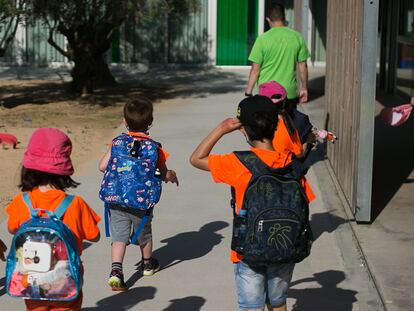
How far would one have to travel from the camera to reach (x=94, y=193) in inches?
363

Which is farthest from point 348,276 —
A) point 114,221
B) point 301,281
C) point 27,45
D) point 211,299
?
point 27,45

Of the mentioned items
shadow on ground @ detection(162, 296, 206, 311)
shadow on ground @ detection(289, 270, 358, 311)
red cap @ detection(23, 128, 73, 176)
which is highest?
red cap @ detection(23, 128, 73, 176)

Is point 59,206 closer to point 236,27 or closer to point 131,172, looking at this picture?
point 131,172

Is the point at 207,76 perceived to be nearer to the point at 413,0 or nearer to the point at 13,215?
the point at 413,0

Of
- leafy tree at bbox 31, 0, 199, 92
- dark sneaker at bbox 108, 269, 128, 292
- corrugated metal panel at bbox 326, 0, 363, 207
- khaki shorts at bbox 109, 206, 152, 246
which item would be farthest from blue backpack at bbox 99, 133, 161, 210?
leafy tree at bbox 31, 0, 199, 92

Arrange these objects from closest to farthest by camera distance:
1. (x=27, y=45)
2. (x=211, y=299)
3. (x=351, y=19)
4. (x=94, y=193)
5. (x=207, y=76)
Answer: (x=211, y=299) < (x=351, y=19) < (x=94, y=193) < (x=207, y=76) < (x=27, y=45)

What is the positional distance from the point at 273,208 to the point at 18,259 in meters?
1.23

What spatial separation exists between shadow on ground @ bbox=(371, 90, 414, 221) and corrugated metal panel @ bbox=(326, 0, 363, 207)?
0.42 m

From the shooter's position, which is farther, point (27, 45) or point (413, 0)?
point (27, 45)

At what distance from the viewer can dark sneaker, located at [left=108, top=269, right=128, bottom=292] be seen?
6121 mm

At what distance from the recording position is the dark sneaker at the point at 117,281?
20.1ft

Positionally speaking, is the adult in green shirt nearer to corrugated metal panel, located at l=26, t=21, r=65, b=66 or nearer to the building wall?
the building wall

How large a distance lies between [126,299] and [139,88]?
13730 millimetres

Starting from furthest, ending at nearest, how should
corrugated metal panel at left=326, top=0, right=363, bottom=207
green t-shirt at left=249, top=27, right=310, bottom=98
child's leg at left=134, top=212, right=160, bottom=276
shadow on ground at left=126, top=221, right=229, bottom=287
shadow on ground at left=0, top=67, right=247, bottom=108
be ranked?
shadow on ground at left=0, top=67, right=247, bottom=108 → green t-shirt at left=249, top=27, right=310, bottom=98 → corrugated metal panel at left=326, top=0, right=363, bottom=207 → shadow on ground at left=126, top=221, right=229, bottom=287 → child's leg at left=134, top=212, right=160, bottom=276
